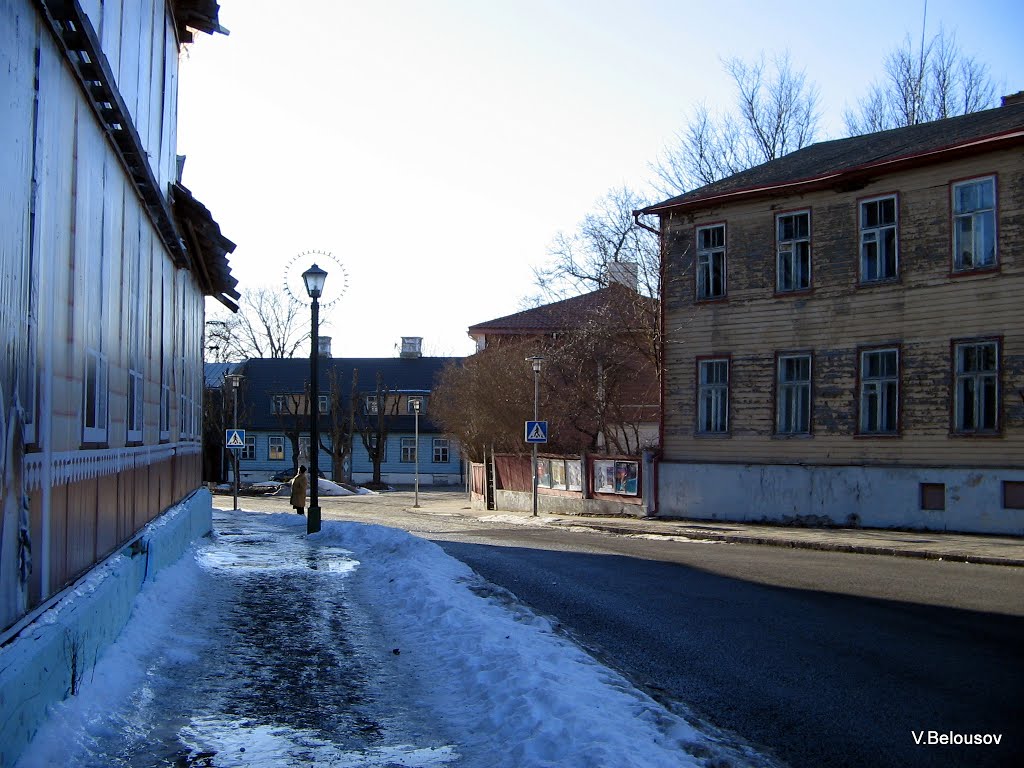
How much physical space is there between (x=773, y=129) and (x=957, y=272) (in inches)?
1047

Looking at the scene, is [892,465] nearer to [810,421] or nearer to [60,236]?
[810,421]

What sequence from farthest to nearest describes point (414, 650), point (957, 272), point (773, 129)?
point (773, 129), point (957, 272), point (414, 650)

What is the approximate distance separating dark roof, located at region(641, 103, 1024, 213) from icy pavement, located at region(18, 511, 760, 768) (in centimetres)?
1568

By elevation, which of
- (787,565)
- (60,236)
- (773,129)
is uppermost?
(773,129)

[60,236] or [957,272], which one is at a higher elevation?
[957,272]

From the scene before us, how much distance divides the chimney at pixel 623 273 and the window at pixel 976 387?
49.0 ft

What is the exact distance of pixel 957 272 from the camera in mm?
21938

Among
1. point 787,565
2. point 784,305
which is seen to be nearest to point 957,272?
point 784,305

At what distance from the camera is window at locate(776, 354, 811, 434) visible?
977 inches

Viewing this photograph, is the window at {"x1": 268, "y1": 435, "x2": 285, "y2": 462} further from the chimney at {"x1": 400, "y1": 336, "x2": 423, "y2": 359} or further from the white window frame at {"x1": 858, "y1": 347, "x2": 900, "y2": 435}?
the white window frame at {"x1": 858, "y1": 347, "x2": 900, "y2": 435}

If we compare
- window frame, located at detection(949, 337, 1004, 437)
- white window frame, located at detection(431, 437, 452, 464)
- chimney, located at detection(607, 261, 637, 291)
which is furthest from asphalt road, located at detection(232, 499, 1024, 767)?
white window frame, located at detection(431, 437, 452, 464)

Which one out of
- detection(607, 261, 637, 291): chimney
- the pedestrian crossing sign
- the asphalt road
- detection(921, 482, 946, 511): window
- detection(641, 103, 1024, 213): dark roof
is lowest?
the asphalt road

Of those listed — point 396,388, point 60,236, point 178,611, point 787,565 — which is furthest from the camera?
point 396,388

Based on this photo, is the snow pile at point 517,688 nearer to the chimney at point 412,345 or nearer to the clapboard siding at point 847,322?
the clapboard siding at point 847,322
